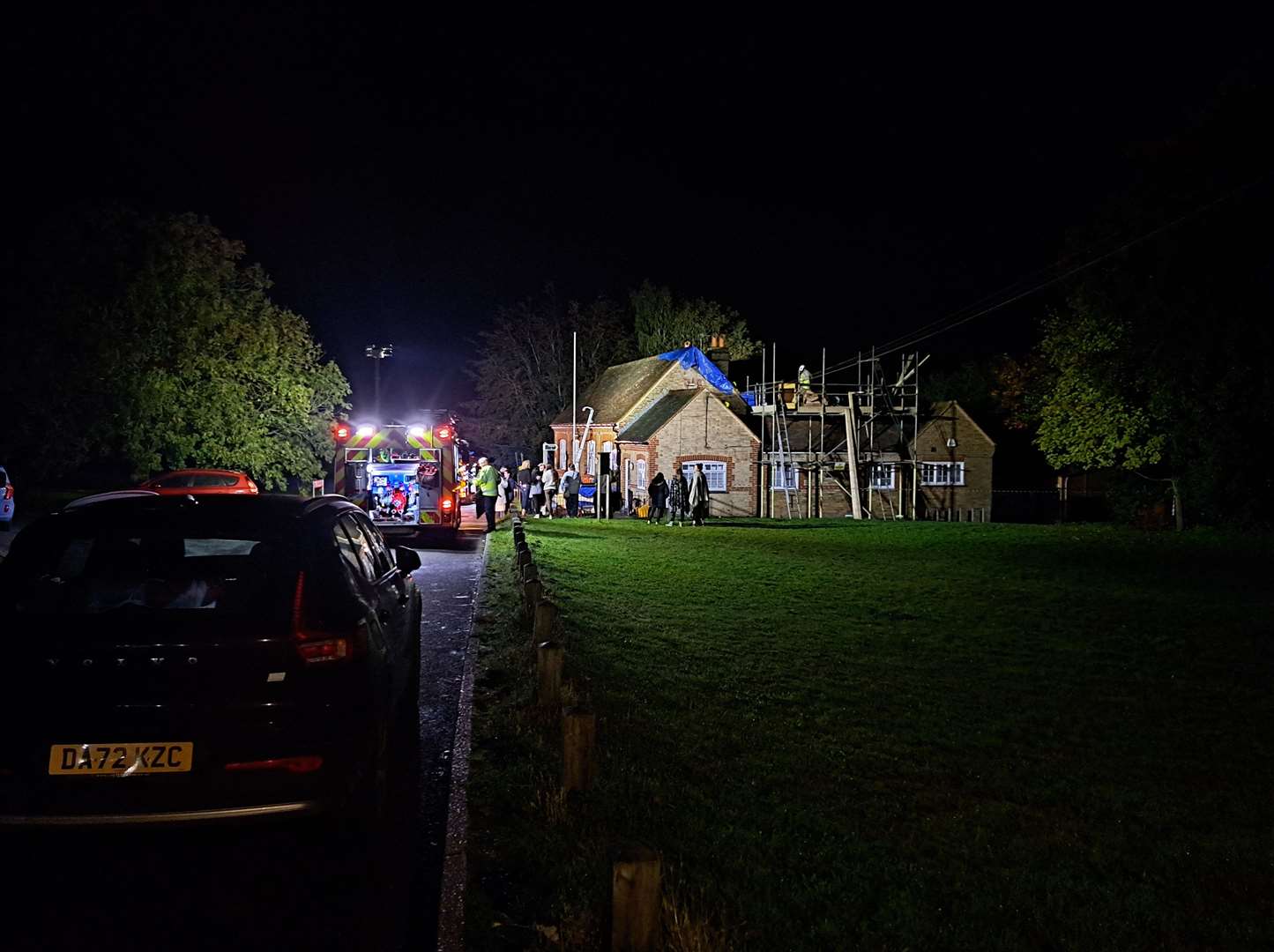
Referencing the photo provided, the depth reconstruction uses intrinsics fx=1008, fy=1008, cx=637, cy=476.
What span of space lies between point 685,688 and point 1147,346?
29.5 meters

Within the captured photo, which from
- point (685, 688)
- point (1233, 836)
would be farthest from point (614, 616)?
point (1233, 836)

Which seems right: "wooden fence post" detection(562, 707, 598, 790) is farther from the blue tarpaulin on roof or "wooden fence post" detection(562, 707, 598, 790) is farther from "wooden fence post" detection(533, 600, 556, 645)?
the blue tarpaulin on roof

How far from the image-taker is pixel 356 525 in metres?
6.72

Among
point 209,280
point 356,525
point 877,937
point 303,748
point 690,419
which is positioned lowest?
point 877,937

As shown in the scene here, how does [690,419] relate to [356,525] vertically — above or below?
above

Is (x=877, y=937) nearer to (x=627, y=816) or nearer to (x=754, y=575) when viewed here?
(x=627, y=816)

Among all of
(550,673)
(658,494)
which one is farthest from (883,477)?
(550,673)

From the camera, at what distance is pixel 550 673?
6.99m

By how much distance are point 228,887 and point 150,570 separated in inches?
67.3

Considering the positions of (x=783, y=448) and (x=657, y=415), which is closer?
(x=783, y=448)

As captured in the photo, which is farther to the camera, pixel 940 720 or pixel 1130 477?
pixel 1130 477

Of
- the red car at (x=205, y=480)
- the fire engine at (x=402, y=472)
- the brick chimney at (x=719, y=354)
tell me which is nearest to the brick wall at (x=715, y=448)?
the brick chimney at (x=719, y=354)

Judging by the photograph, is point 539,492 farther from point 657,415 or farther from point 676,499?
point 657,415

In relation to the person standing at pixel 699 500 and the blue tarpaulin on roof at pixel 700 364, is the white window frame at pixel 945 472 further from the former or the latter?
the person standing at pixel 699 500
